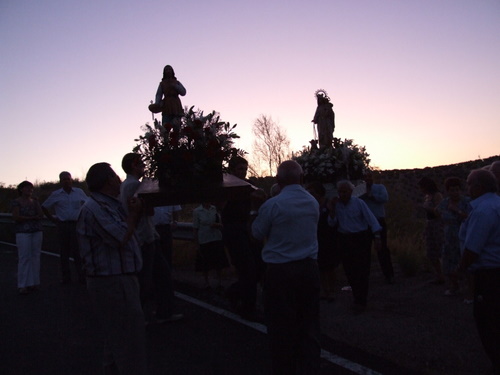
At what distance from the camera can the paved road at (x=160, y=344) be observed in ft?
17.3

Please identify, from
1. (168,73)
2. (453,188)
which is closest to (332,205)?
(453,188)

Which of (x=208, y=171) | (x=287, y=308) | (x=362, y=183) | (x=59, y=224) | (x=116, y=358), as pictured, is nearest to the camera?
(x=116, y=358)

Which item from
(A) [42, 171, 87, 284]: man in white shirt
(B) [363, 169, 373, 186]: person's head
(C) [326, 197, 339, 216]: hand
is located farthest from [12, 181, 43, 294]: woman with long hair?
(B) [363, 169, 373, 186]: person's head

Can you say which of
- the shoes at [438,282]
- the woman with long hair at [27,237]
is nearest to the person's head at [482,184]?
the shoes at [438,282]

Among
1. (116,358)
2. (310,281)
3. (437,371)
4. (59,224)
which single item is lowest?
(437,371)

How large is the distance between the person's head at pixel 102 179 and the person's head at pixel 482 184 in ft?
9.89

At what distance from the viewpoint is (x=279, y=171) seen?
15.9 feet

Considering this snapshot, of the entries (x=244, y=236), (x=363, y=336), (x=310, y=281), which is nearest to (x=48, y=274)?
(x=244, y=236)

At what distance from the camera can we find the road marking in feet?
16.5

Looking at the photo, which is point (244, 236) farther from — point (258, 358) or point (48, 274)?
point (48, 274)

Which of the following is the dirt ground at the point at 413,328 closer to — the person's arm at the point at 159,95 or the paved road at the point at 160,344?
the paved road at the point at 160,344

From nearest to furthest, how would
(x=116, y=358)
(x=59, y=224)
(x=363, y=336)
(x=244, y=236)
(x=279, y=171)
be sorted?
1. (x=116, y=358)
2. (x=279, y=171)
3. (x=363, y=336)
4. (x=244, y=236)
5. (x=59, y=224)

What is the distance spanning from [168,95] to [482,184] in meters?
4.99

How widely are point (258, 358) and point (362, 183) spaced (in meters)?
4.96
